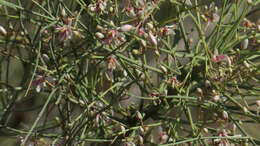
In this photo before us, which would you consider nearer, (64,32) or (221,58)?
(64,32)

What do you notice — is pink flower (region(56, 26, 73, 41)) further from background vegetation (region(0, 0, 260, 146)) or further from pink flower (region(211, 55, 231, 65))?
pink flower (region(211, 55, 231, 65))

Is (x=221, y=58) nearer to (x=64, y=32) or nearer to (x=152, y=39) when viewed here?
(x=152, y=39)

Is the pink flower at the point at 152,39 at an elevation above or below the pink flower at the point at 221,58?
above

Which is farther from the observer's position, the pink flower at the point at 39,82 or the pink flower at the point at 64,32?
the pink flower at the point at 39,82

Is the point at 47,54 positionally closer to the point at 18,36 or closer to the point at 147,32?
the point at 18,36

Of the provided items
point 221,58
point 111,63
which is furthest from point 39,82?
point 221,58

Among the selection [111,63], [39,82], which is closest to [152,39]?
[111,63]

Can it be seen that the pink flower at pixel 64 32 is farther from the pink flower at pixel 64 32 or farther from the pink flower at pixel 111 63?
the pink flower at pixel 111 63

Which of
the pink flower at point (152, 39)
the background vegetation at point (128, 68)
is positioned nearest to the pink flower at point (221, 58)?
the background vegetation at point (128, 68)

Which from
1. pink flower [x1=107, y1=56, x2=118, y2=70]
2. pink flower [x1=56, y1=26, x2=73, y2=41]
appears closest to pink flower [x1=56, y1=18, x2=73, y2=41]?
pink flower [x1=56, y1=26, x2=73, y2=41]

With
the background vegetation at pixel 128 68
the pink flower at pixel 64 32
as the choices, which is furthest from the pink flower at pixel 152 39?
the pink flower at pixel 64 32

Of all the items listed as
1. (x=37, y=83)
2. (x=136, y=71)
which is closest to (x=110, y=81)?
(x=136, y=71)

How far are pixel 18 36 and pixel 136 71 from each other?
0.27 metres

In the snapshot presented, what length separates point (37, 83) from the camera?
0.98m
